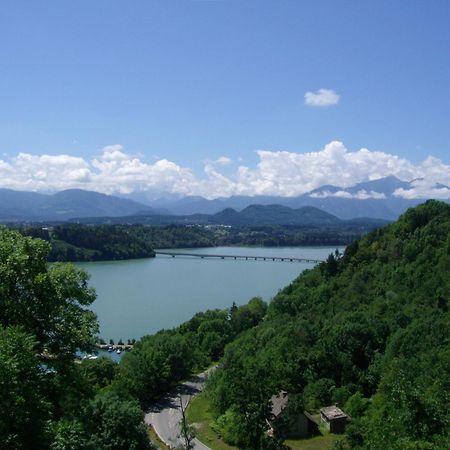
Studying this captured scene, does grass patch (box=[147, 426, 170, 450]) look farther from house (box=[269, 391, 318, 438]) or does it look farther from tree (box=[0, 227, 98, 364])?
tree (box=[0, 227, 98, 364])

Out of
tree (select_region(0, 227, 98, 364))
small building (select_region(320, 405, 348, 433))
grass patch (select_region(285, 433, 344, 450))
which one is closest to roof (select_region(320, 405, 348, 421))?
small building (select_region(320, 405, 348, 433))

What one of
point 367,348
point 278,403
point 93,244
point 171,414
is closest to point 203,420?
point 171,414

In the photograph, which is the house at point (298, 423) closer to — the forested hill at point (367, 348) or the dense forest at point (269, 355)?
the dense forest at point (269, 355)

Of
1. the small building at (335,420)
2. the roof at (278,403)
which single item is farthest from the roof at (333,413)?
the roof at (278,403)

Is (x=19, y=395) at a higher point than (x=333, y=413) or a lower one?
higher

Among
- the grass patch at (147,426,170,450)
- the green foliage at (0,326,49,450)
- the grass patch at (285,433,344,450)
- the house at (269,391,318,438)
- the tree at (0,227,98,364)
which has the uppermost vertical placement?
the tree at (0,227,98,364)

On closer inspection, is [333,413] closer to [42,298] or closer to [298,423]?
[298,423]
